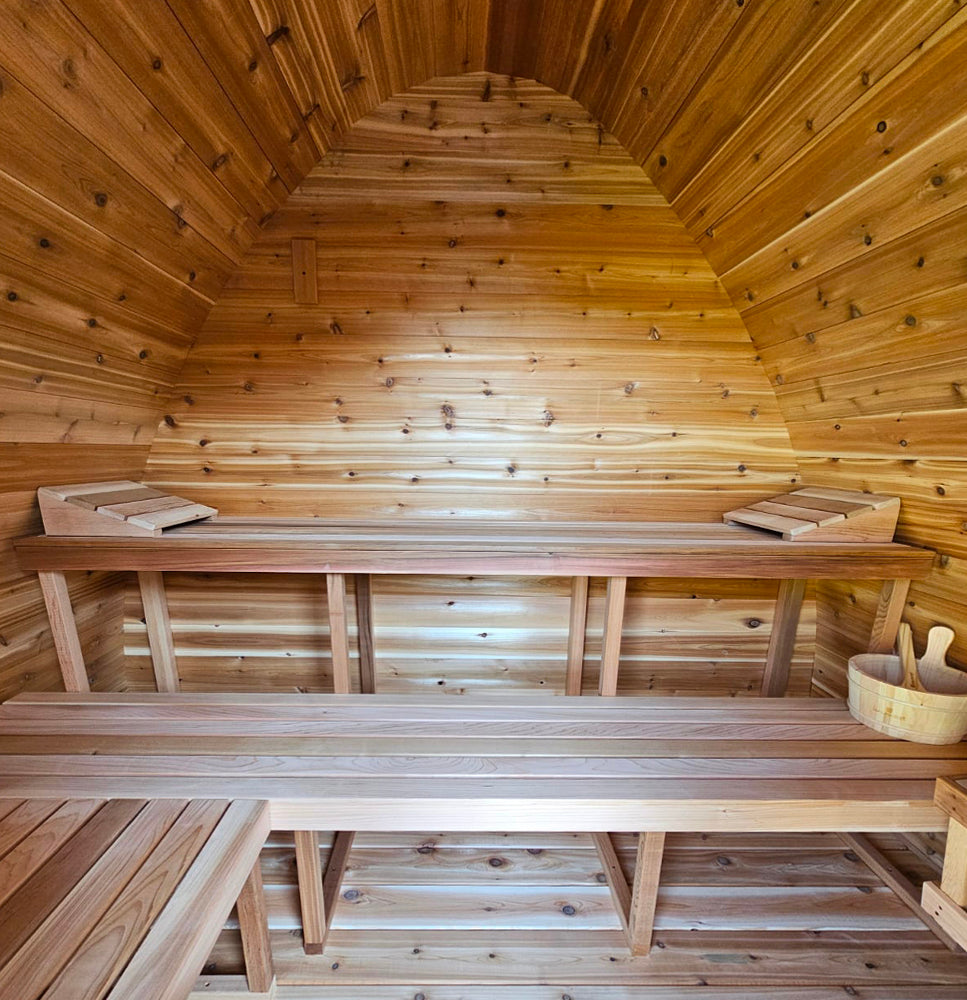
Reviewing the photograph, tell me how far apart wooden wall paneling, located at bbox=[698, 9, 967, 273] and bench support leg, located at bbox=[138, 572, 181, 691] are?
250 centimetres

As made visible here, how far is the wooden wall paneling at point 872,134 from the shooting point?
934 mm

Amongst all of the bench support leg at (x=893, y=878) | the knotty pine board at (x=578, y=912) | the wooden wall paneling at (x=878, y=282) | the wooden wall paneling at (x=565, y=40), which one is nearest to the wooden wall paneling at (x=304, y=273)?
the wooden wall paneling at (x=565, y=40)

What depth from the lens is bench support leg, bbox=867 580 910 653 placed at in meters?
1.68

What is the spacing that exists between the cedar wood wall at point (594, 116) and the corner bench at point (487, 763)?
0.53 m

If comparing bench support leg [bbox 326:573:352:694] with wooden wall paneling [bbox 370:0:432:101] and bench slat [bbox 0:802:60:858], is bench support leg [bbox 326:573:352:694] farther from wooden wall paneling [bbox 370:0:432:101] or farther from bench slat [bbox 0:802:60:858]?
wooden wall paneling [bbox 370:0:432:101]

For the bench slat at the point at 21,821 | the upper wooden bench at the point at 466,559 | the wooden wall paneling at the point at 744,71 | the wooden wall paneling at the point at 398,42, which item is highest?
the wooden wall paneling at the point at 398,42

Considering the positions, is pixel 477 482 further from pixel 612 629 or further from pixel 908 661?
pixel 908 661

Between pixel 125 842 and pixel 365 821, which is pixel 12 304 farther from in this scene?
pixel 365 821

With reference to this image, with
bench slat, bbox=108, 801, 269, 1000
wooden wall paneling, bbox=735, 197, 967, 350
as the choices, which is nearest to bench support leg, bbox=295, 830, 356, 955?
bench slat, bbox=108, 801, 269, 1000

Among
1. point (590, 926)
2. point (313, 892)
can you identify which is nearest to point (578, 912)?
point (590, 926)

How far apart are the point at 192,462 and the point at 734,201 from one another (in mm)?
2139

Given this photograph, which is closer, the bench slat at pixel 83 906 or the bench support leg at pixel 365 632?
the bench slat at pixel 83 906

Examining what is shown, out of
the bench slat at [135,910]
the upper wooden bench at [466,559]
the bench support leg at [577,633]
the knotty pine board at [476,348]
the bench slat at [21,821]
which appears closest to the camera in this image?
the bench slat at [135,910]

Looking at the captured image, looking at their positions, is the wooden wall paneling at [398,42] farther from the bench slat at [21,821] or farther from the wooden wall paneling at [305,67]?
the bench slat at [21,821]
